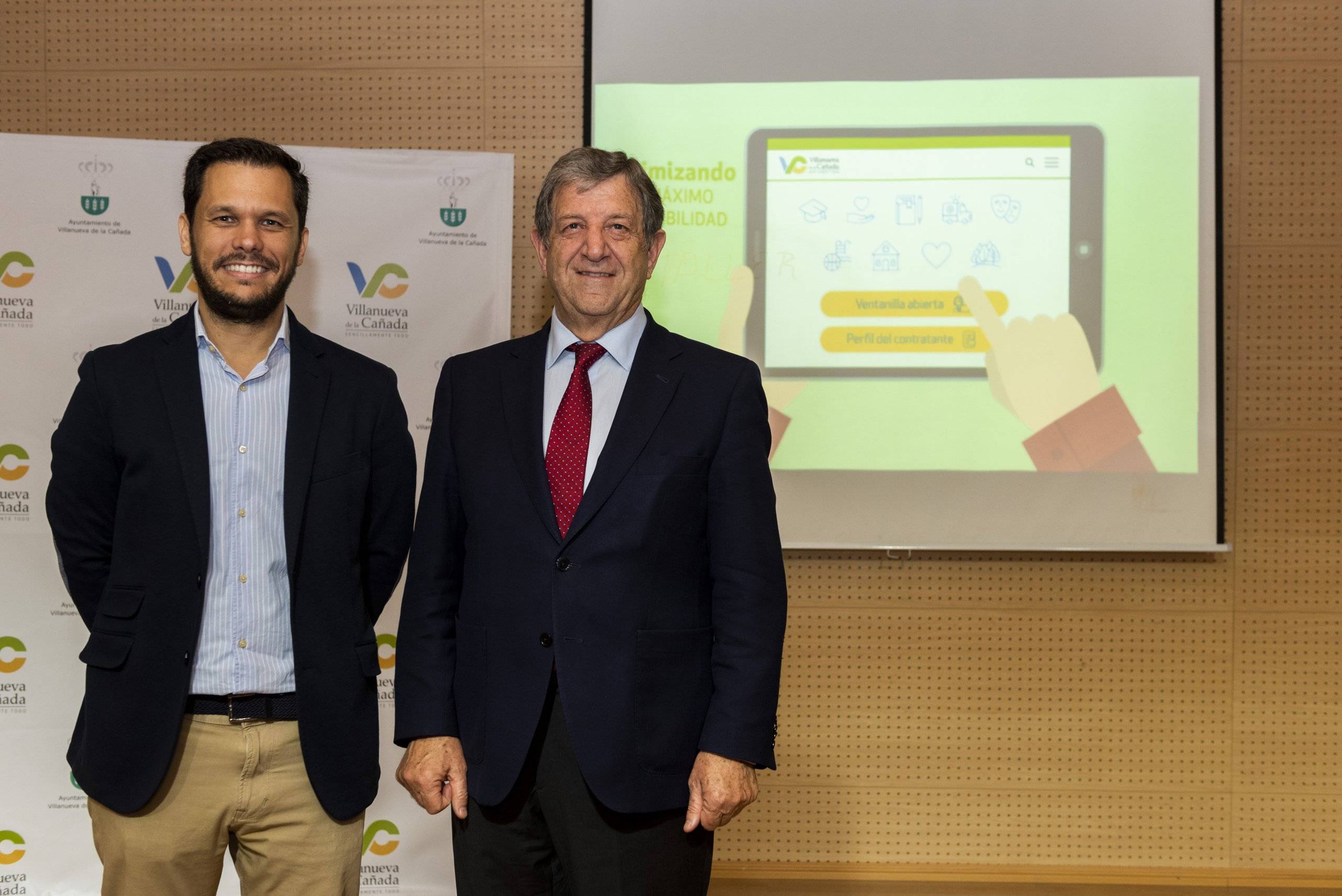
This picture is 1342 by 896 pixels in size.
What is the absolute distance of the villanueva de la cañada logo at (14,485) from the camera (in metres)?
3.09

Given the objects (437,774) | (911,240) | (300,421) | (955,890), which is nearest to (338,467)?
(300,421)

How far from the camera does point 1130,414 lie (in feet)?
11.4

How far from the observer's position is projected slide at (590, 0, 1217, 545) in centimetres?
348

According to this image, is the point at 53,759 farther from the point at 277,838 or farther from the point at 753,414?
the point at 753,414

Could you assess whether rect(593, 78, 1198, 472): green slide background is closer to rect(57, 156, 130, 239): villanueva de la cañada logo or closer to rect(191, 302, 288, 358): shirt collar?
rect(57, 156, 130, 239): villanueva de la cañada logo

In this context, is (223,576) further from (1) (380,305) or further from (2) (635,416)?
(1) (380,305)

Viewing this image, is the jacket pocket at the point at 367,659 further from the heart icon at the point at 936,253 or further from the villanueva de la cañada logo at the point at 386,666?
the heart icon at the point at 936,253

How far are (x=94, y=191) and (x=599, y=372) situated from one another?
2.17m

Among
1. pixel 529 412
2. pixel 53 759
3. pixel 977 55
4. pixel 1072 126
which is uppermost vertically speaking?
pixel 977 55

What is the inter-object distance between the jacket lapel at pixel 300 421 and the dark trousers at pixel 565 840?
0.52m

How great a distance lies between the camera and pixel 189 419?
1.73m

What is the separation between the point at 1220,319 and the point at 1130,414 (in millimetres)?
445

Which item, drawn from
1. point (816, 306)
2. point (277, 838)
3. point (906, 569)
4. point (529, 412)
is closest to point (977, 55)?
point (816, 306)

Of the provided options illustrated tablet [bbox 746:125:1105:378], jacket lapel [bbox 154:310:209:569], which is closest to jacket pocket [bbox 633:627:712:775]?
jacket lapel [bbox 154:310:209:569]
